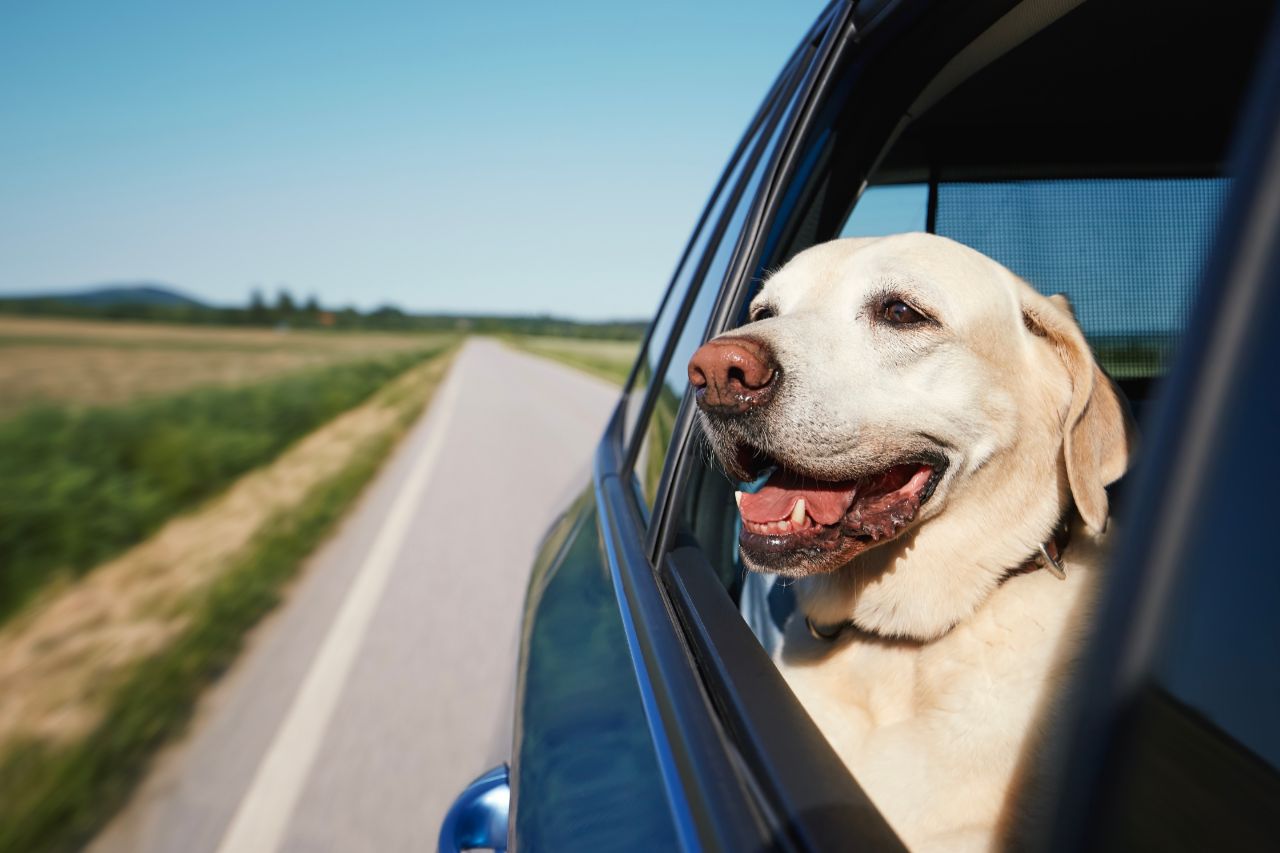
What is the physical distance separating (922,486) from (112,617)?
592 cm

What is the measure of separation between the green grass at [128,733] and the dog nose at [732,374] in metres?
3.12

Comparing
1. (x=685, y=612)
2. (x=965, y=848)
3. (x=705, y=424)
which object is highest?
(x=705, y=424)

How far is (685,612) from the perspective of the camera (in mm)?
1643

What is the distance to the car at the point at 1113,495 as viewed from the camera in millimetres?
560

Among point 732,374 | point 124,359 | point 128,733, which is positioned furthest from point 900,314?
point 124,359

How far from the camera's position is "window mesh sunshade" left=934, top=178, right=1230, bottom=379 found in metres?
2.17

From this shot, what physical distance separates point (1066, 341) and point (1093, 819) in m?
1.59

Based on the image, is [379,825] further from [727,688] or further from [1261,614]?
[1261,614]

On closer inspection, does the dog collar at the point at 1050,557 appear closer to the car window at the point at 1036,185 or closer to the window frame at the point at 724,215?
the car window at the point at 1036,185

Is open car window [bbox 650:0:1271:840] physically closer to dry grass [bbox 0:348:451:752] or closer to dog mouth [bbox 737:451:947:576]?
dog mouth [bbox 737:451:947:576]

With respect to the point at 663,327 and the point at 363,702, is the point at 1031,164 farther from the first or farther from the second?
the point at 363,702

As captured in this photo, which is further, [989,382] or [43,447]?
[43,447]

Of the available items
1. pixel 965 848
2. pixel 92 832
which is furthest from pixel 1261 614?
pixel 92 832

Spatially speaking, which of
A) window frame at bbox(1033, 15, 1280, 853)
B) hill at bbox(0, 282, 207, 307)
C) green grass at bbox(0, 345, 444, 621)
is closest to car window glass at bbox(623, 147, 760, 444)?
window frame at bbox(1033, 15, 1280, 853)
